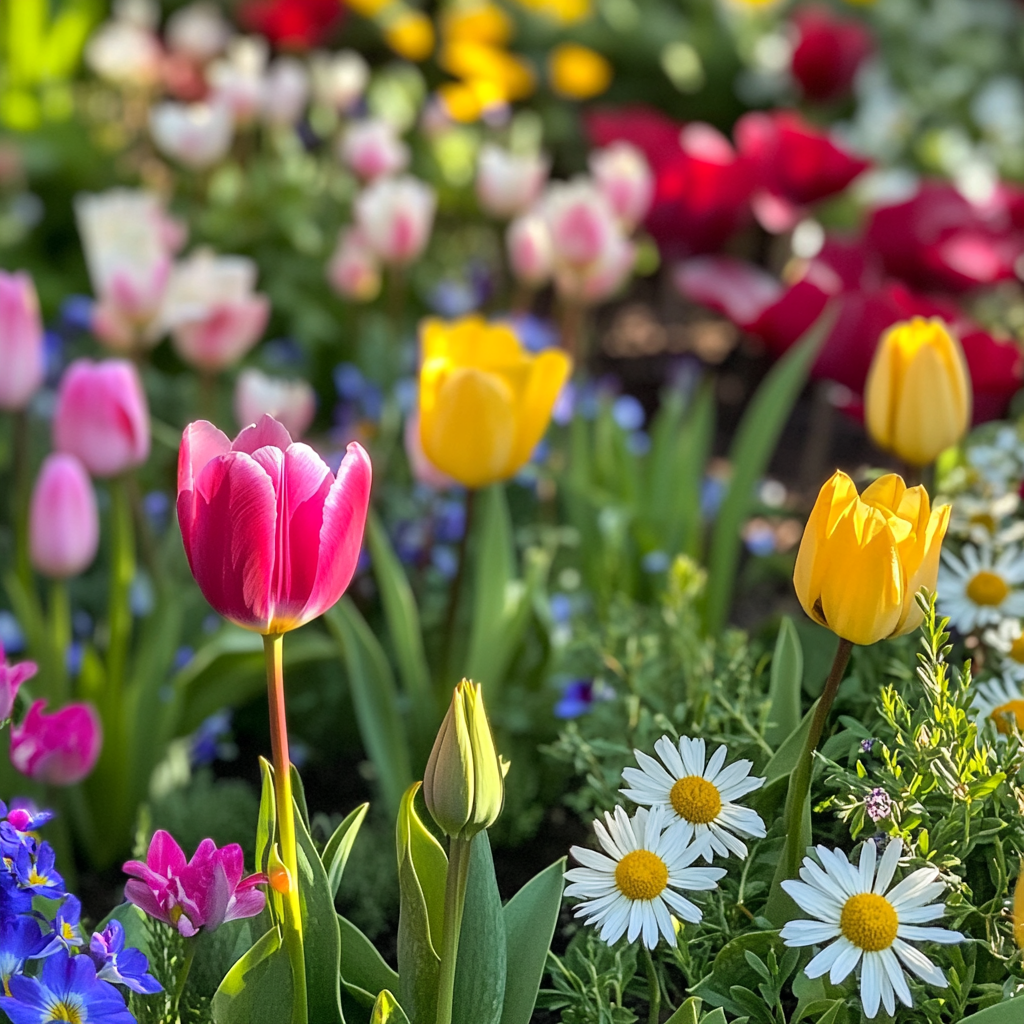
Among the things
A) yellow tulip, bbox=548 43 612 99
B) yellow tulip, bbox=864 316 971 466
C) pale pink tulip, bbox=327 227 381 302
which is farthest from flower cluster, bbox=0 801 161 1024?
yellow tulip, bbox=548 43 612 99

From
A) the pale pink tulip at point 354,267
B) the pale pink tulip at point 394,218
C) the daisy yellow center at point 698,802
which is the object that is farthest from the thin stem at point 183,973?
the pale pink tulip at point 354,267

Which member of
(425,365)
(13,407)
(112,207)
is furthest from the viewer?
(112,207)

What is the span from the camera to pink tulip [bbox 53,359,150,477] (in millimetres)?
1365

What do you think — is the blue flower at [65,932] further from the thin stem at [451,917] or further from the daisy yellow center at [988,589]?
the daisy yellow center at [988,589]

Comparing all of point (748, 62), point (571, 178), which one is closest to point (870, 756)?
point (571, 178)

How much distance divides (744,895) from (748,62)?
11.0 ft

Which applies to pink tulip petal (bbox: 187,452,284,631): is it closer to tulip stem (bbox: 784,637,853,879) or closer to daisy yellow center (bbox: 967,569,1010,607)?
tulip stem (bbox: 784,637,853,879)

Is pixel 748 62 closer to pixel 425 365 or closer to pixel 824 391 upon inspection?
pixel 824 391

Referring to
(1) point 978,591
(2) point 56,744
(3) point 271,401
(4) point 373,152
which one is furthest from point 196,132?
(1) point 978,591

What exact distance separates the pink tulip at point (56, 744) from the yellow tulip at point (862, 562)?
64cm

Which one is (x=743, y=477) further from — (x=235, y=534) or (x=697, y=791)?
(x=235, y=534)

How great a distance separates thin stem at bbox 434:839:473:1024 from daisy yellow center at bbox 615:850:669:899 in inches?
4.2

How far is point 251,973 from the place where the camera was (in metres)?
0.81

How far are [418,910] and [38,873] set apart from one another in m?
0.24
